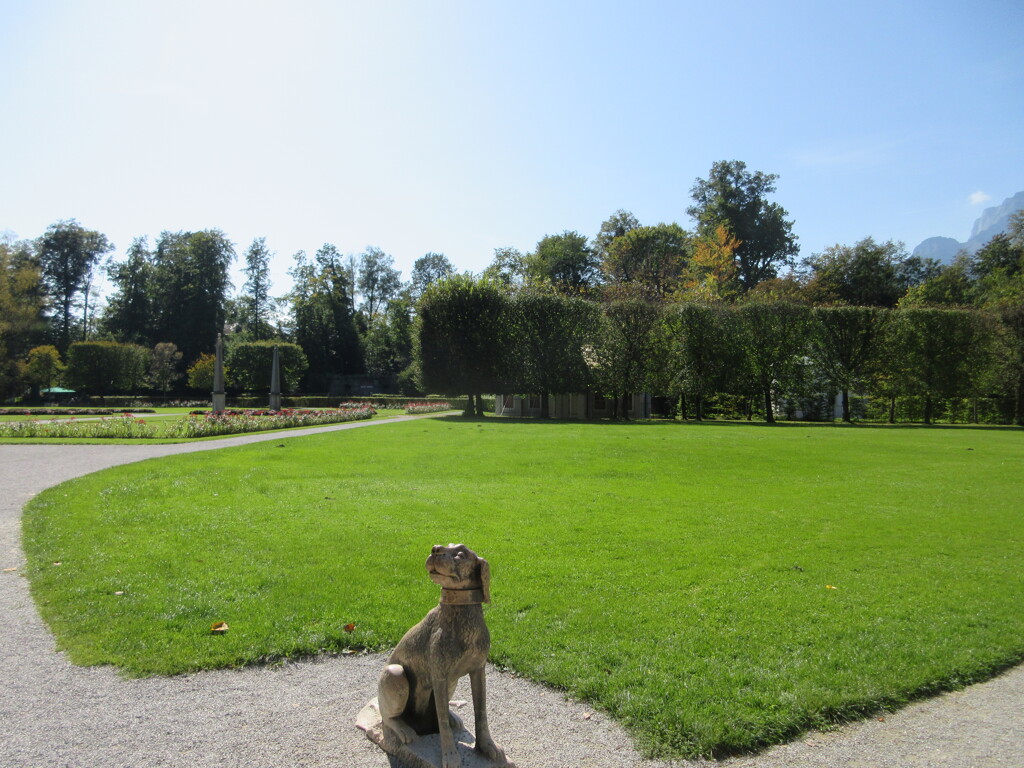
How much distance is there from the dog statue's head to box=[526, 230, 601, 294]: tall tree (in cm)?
6152

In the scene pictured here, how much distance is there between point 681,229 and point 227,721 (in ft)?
201

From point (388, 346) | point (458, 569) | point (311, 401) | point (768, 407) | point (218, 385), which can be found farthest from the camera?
point (388, 346)

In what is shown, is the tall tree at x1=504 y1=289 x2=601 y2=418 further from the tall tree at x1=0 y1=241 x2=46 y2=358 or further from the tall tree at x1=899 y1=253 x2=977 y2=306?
the tall tree at x1=0 y1=241 x2=46 y2=358

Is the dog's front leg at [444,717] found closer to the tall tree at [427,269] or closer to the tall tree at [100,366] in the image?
the tall tree at [100,366]

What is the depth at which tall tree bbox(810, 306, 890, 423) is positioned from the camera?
36000mm


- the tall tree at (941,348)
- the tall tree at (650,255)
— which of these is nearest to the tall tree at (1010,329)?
the tall tree at (941,348)

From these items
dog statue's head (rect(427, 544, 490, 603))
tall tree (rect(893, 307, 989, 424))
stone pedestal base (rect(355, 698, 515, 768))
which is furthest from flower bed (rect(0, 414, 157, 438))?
tall tree (rect(893, 307, 989, 424))

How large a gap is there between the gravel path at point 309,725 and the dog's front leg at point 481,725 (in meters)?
0.21

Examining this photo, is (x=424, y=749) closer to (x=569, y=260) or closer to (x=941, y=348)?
(x=941, y=348)

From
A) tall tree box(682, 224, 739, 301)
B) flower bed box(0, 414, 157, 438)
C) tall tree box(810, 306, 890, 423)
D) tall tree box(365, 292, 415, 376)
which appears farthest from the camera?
tall tree box(365, 292, 415, 376)

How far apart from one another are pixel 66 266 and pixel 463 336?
5591 cm

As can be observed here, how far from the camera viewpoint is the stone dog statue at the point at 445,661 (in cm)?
293

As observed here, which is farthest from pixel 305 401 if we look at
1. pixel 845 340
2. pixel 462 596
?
pixel 462 596

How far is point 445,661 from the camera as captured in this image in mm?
3018
